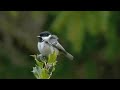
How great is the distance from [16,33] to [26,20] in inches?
8.6

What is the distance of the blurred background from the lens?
140 inches

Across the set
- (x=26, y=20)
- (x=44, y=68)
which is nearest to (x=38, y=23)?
(x=26, y=20)

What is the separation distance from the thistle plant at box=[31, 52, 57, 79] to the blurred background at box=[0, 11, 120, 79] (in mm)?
2043

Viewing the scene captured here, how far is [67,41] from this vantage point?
3.93 m

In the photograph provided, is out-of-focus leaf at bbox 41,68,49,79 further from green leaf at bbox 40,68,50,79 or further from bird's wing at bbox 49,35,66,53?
bird's wing at bbox 49,35,66,53

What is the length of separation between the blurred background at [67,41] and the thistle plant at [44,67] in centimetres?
204

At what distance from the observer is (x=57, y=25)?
3.66 meters

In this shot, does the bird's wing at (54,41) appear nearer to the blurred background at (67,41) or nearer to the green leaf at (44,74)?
the green leaf at (44,74)

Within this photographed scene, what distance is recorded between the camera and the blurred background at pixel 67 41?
3.56m

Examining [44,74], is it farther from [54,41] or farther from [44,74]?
[54,41]

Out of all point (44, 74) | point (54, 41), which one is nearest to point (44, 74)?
point (44, 74)

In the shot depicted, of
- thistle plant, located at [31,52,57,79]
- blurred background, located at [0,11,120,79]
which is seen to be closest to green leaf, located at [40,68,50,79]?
thistle plant, located at [31,52,57,79]

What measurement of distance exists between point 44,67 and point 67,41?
255cm
